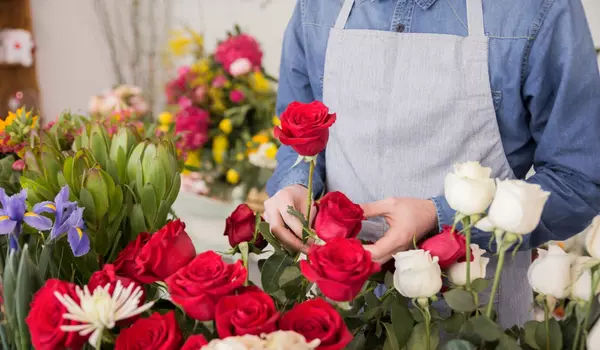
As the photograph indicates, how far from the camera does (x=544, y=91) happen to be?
850 millimetres

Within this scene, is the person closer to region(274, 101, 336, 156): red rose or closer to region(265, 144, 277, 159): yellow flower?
region(274, 101, 336, 156): red rose

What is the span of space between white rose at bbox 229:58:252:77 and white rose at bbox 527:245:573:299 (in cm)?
171

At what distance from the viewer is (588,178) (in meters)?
0.85

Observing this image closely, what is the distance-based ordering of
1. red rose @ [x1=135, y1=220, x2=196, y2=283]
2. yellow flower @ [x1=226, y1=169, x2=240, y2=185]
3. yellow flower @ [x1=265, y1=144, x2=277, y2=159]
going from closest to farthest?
red rose @ [x1=135, y1=220, x2=196, y2=283]
yellow flower @ [x1=265, y1=144, x2=277, y2=159]
yellow flower @ [x1=226, y1=169, x2=240, y2=185]

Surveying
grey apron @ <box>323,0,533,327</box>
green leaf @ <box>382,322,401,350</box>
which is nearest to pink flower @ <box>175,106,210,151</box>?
grey apron @ <box>323,0,533,327</box>

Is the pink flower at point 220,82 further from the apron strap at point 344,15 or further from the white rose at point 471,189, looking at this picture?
the white rose at point 471,189

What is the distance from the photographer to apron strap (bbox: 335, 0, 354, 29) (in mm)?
977

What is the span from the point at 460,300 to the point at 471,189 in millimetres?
103

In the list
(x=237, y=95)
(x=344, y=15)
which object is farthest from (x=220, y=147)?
(x=344, y=15)

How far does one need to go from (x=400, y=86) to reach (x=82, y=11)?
2.65m

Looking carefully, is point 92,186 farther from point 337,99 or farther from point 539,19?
point 539,19

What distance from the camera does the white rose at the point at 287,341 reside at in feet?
1.33

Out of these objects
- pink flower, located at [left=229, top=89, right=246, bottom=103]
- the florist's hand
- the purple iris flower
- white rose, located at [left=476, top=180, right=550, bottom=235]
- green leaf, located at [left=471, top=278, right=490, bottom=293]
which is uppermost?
white rose, located at [left=476, top=180, right=550, bottom=235]

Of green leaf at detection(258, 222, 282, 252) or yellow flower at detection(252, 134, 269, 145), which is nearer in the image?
green leaf at detection(258, 222, 282, 252)
